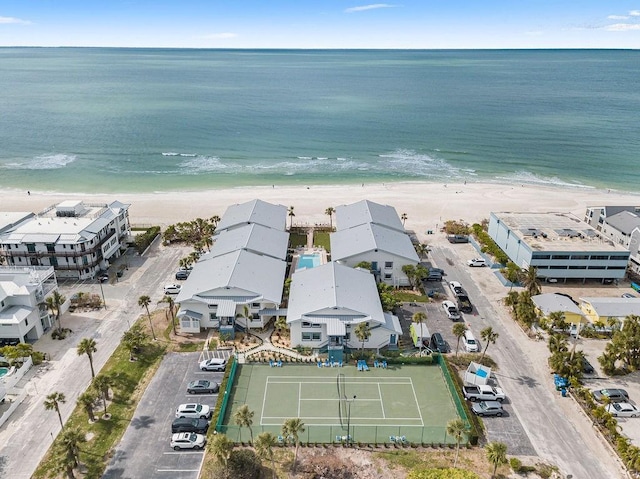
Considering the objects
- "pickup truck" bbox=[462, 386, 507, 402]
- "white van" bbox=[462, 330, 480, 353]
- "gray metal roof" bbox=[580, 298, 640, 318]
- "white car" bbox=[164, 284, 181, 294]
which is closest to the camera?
"pickup truck" bbox=[462, 386, 507, 402]

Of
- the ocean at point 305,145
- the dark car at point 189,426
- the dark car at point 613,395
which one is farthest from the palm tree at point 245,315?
the ocean at point 305,145

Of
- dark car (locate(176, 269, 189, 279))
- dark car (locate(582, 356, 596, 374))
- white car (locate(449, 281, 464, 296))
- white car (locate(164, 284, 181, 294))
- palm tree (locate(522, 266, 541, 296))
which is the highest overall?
palm tree (locate(522, 266, 541, 296))

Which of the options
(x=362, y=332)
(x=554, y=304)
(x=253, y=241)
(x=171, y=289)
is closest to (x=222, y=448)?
(x=362, y=332)

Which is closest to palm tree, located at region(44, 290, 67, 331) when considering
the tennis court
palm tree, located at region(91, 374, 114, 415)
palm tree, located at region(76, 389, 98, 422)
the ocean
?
palm tree, located at region(91, 374, 114, 415)

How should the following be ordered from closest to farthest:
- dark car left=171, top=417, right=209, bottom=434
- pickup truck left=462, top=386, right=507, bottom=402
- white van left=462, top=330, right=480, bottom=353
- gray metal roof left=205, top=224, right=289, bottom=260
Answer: dark car left=171, top=417, right=209, bottom=434 → pickup truck left=462, top=386, right=507, bottom=402 → white van left=462, top=330, right=480, bottom=353 → gray metal roof left=205, top=224, right=289, bottom=260

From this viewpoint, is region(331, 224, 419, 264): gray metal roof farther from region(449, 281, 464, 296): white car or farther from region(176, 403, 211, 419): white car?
region(176, 403, 211, 419): white car

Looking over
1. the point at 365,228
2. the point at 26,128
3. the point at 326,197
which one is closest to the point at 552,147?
the point at 326,197

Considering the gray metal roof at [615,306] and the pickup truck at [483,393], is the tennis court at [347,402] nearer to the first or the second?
the pickup truck at [483,393]
